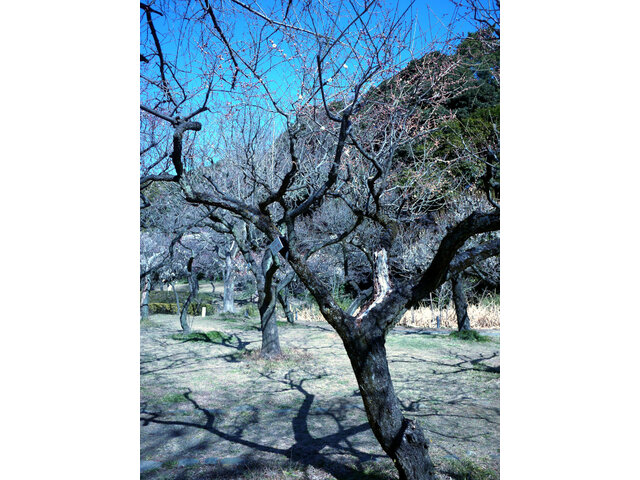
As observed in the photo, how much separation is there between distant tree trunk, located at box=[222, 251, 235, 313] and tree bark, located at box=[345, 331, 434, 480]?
241 inches

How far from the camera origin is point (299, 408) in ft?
8.27

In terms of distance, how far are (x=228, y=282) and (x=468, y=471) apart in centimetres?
619

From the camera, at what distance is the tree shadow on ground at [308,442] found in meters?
1.70

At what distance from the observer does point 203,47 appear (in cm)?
168

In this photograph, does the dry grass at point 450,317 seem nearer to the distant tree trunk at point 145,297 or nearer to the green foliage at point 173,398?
the distant tree trunk at point 145,297

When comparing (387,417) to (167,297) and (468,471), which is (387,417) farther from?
(167,297)

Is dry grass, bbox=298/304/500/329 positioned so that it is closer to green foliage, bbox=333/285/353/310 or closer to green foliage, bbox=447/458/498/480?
green foliage, bbox=333/285/353/310

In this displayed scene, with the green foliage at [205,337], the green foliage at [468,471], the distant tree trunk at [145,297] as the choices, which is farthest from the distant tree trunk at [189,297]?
the green foliage at [468,471]

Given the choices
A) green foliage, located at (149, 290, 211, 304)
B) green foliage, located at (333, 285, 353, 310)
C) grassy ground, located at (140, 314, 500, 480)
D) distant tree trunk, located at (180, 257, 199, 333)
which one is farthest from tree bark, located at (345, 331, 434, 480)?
green foliage, located at (149, 290, 211, 304)

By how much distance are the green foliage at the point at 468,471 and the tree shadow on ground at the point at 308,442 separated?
28 cm
